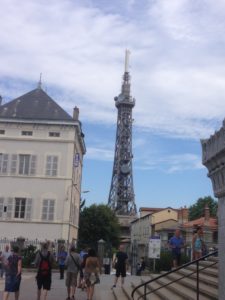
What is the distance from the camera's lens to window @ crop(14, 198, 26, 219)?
39.8 meters

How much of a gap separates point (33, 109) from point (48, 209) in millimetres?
9227

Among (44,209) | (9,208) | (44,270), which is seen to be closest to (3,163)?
(9,208)

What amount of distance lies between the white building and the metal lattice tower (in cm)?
8981

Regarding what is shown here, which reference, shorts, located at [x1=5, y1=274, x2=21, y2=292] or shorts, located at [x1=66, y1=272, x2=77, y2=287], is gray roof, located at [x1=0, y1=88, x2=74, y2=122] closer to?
shorts, located at [x1=66, y1=272, x2=77, y2=287]

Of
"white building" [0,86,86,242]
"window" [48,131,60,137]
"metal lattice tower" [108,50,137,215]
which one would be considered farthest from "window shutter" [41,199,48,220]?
"metal lattice tower" [108,50,137,215]

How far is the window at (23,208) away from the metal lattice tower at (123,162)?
90595mm

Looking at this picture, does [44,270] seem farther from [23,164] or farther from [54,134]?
[54,134]

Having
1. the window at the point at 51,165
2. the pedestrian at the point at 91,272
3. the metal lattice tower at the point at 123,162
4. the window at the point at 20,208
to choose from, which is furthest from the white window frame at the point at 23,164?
the metal lattice tower at the point at 123,162

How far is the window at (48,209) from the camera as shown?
39.8 m

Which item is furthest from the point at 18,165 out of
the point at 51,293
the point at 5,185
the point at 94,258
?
the point at 94,258

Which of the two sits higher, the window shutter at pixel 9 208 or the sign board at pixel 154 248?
the window shutter at pixel 9 208

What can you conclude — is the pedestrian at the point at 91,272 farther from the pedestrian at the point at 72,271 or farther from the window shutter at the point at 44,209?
the window shutter at the point at 44,209

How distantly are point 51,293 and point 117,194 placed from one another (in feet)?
386

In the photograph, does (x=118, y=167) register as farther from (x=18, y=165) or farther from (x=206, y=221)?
(x=18, y=165)
